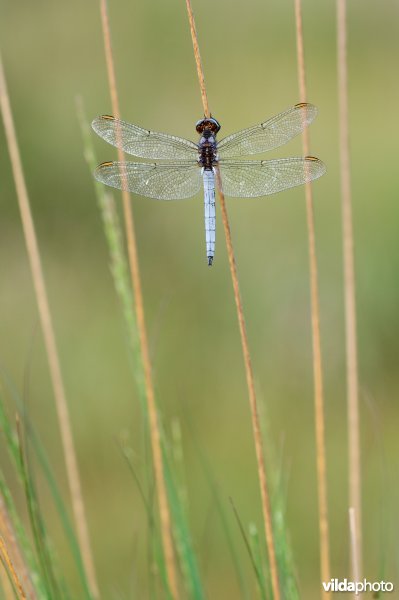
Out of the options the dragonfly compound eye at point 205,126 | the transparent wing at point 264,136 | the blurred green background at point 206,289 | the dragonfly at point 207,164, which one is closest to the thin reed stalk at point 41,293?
the dragonfly at point 207,164

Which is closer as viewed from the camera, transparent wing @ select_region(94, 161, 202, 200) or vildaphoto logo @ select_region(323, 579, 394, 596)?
vildaphoto logo @ select_region(323, 579, 394, 596)

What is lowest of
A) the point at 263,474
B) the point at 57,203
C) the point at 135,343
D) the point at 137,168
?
the point at 263,474

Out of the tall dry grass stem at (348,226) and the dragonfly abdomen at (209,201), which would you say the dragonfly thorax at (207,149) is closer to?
the dragonfly abdomen at (209,201)

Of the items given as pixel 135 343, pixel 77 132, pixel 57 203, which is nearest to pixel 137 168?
pixel 135 343

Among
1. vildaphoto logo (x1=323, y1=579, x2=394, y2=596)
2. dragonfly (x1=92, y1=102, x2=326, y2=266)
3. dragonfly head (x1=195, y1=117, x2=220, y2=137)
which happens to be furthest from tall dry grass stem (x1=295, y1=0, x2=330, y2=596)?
dragonfly (x1=92, y1=102, x2=326, y2=266)

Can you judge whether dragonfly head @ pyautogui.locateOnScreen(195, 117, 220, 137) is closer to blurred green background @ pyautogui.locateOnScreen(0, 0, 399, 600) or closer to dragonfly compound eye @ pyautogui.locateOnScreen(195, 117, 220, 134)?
dragonfly compound eye @ pyautogui.locateOnScreen(195, 117, 220, 134)

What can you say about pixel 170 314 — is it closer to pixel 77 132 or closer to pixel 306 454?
pixel 306 454

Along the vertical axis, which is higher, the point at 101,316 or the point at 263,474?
the point at 101,316

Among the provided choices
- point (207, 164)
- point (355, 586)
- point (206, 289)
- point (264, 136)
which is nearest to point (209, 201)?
point (207, 164)
